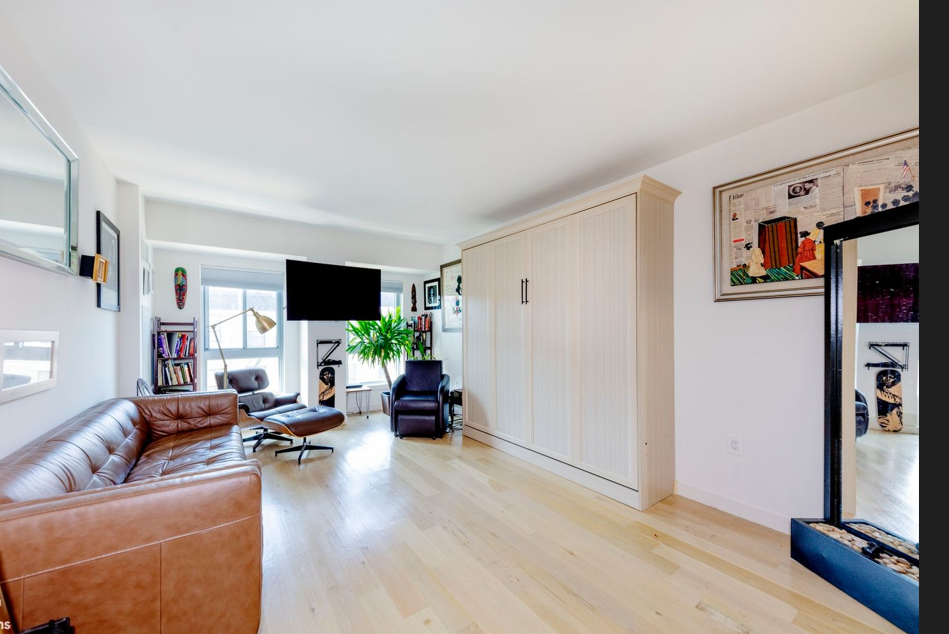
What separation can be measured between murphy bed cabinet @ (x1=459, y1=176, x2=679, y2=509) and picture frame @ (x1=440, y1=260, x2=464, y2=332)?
1298 mm

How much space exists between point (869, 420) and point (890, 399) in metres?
0.19

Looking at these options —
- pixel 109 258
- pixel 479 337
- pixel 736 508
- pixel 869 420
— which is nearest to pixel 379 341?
pixel 479 337

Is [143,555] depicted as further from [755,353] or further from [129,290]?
[755,353]

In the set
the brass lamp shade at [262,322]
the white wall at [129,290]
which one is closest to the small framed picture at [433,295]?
the brass lamp shade at [262,322]

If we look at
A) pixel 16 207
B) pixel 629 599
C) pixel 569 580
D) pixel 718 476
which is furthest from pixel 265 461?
pixel 718 476

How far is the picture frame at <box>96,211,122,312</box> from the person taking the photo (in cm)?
279

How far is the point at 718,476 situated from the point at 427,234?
401 centimetres

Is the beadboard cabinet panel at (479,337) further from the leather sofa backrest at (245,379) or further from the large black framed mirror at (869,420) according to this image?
the large black framed mirror at (869,420)

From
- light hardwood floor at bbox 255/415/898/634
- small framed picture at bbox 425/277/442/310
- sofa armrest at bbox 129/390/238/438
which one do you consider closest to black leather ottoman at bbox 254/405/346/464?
sofa armrest at bbox 129/390/238/438

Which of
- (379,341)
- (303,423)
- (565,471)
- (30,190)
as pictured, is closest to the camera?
(30,190)

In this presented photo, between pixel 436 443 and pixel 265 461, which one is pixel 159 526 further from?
pixel 436 443

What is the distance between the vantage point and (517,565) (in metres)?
2.16

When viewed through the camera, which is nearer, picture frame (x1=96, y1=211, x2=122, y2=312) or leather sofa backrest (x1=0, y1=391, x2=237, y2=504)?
leather sofa backrest (x1=0, y1=391, x2=237, y2=504)

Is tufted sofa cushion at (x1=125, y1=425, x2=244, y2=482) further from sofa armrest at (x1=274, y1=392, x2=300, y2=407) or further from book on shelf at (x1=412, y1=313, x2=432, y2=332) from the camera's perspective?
book on shelf at (x1=412, y1=313, x2=432, y2=332)
